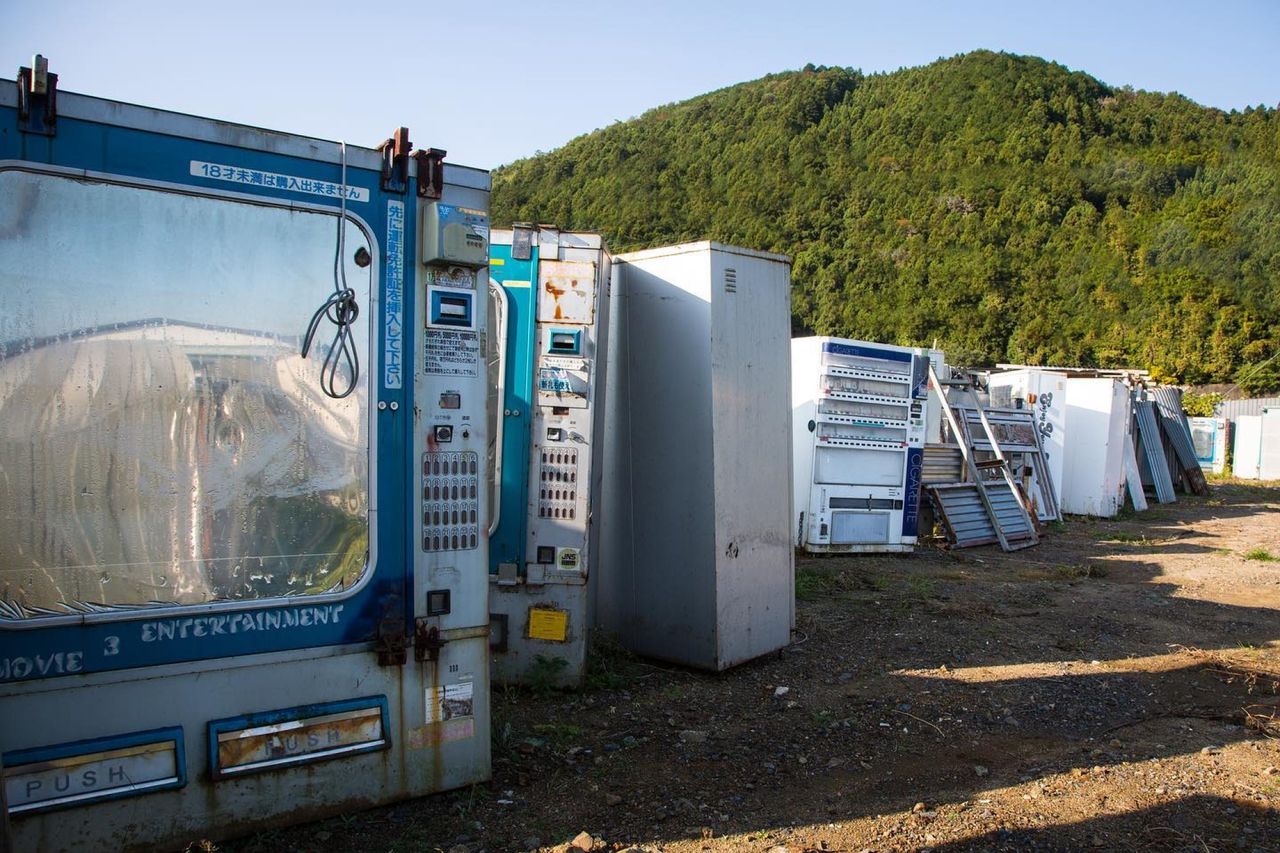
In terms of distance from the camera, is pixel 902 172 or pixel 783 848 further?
pixel 902 172

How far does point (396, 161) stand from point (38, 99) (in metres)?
1.13

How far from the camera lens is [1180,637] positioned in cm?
698

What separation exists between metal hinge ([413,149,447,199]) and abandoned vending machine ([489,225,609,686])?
61.3 inches

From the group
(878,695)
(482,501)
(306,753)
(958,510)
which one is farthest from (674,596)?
(958,510)

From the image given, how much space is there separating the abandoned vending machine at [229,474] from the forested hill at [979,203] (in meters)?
43.1

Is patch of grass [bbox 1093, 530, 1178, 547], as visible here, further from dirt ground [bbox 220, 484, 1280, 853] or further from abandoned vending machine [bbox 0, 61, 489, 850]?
abandoned vending machine [bbox 0, 61, 489, 850]

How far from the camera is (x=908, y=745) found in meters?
4.55

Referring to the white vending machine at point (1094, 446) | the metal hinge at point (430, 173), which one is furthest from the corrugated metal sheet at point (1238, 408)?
the metal hinge at point (430, 173)

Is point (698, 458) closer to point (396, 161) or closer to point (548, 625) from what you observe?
point (548, 625)

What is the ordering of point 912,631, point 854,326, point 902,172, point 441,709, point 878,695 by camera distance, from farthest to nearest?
point 902,172 < point 854,326 < point 912,631 < point 878,695 < point 441,709

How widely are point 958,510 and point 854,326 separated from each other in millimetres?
40813

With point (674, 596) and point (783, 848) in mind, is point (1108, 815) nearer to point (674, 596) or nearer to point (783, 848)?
point (783, 848)

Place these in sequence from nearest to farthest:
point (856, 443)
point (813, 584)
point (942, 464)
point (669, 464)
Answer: point (669, 464)
point (813, 584)
point (856, 443)
point (942, 464)

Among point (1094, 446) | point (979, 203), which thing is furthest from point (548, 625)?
point (979, 203)
